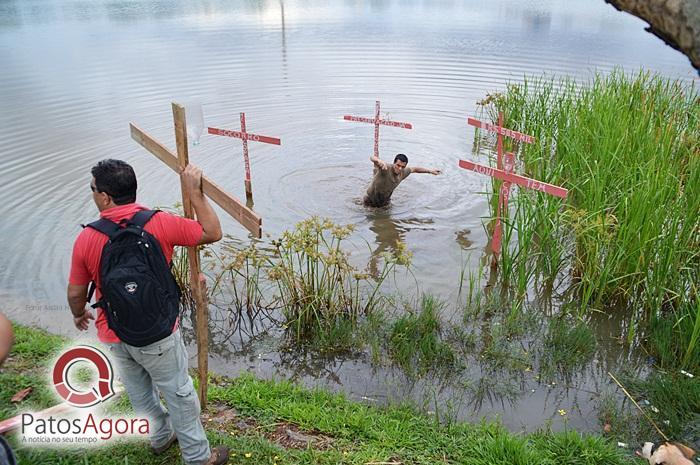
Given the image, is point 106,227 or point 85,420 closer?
point 106,227

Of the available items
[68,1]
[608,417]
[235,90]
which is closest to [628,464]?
[608,417]

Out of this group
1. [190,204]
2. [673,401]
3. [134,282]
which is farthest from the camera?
[673,401]

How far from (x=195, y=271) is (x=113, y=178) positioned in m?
0.90

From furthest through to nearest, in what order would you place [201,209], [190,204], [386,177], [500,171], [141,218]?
[386,177]
[500,171]
[190,204]
[201,209]
[141,218]

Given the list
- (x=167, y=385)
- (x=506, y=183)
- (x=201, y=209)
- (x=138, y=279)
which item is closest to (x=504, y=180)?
(x=506, y=183)

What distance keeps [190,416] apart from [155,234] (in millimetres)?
966

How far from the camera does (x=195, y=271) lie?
337 cm

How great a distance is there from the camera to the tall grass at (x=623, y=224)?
4.80 metres

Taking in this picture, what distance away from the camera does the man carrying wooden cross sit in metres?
2.58

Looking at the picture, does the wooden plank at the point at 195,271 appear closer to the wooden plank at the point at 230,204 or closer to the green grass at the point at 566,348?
the wooden plank at the point at 230,204

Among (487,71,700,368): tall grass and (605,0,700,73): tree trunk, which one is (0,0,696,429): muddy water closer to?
(487,71,700,368): tall grass

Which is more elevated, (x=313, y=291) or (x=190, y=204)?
(x=190, y=204)

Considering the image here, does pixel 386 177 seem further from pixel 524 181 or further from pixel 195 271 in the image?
pixel 195 271

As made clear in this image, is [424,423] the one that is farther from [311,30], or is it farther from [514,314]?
[311,30]
